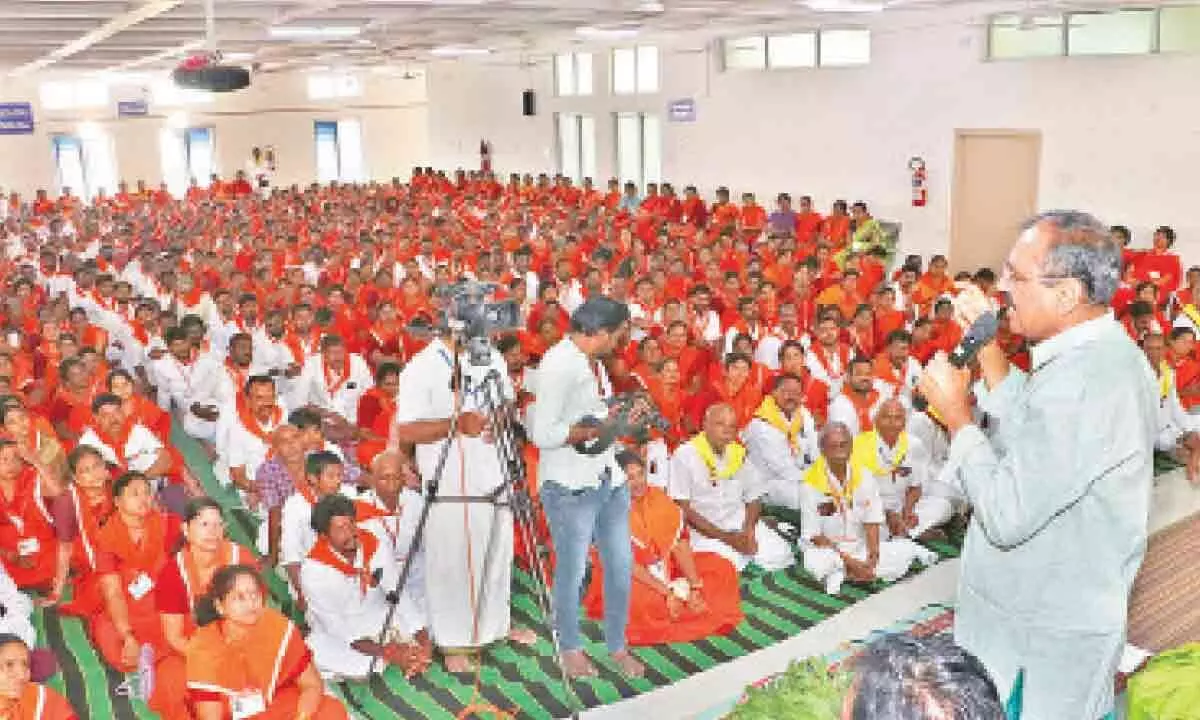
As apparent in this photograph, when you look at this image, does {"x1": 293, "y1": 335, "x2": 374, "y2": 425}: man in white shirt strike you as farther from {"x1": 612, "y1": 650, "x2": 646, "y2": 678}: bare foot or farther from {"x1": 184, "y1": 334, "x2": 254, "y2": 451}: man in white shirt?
{"x1": 612, "y1": 650, "x2": 646, "y2": 678}: bare foot

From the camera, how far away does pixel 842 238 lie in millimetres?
10992

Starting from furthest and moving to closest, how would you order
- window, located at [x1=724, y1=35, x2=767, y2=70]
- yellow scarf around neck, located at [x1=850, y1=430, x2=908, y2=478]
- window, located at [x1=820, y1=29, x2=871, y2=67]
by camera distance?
window, located at [x1=724, y1=35, x2=767, y2=70], window, located at [x1=820, y1=29, x2=871, y2=67], yellow scarf around neck, located at [x1=850, y1=430, x2=908, y2=478]

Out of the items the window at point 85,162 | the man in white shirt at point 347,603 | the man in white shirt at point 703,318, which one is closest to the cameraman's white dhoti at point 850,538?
the man in white shirt at point 347,603

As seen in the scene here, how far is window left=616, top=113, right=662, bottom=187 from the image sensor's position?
15.7 metres

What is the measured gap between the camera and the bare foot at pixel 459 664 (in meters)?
3.94

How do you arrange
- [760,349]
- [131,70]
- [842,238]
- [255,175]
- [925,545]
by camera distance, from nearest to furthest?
[925,545], [760,349], [842,238], [131,70], [255,175]

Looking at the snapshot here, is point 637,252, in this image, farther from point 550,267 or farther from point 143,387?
point 143,387

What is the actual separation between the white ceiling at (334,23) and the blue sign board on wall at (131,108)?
556cm

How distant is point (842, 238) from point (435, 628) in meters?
8.04

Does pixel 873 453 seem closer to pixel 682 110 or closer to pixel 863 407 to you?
pixel 863 407

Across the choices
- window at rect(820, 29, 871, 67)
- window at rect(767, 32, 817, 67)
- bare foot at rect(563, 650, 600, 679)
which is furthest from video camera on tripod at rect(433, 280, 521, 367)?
window at rect(767, 32, 817, 67)

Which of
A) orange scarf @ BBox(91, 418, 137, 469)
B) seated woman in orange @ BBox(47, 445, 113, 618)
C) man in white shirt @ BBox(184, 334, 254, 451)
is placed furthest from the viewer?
man in white shirt @ BBox(184, 334, 254, 451)

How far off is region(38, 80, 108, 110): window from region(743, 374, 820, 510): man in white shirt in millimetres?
19225

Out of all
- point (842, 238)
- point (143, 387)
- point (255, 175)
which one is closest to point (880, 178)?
point (842, 238)
